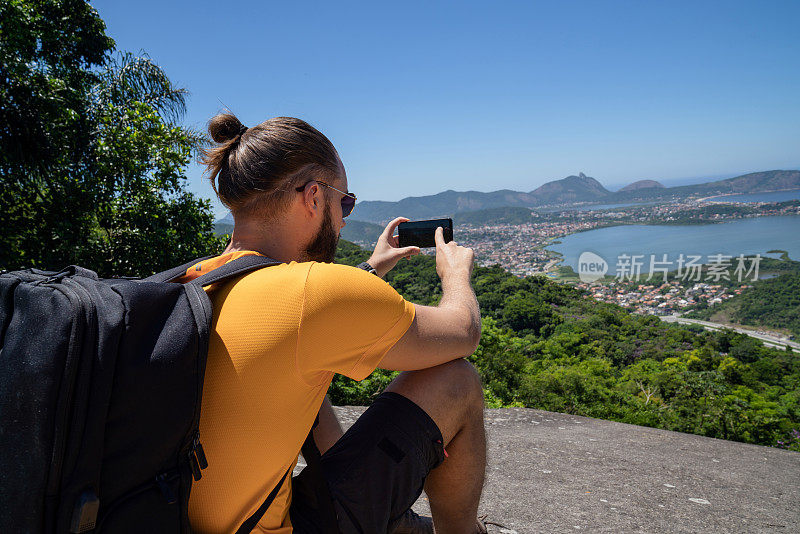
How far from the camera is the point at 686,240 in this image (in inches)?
2933

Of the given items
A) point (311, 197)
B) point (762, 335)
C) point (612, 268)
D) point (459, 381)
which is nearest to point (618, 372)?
point (459, 381)

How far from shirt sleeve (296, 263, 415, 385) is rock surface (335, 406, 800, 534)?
5.00 feet

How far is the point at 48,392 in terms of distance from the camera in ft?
2.61

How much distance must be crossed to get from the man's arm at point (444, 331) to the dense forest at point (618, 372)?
310cm

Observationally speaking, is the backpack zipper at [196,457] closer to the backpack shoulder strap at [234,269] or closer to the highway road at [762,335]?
the backpack shoulder strap at [234,269]

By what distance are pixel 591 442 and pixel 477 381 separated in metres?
3.00

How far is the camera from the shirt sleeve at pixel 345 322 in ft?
3.43

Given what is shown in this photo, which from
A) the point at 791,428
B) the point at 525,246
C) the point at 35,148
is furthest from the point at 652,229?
the point at 35,148

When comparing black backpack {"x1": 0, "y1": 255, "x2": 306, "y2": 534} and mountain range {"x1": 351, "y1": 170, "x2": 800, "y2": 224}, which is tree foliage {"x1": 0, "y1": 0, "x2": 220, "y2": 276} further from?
mountain range {"x1": 351, "y1": 170, "x2": 800, "y2": 224}

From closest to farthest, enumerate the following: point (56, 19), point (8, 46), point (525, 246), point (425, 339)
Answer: point (425, 339)
point (8, 46)
point (56, 19)
point (525, 246)

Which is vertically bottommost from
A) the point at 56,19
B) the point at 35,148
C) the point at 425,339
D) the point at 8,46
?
the point at 425,339

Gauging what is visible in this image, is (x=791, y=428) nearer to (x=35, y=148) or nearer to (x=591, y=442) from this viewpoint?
(x=591, y=442)

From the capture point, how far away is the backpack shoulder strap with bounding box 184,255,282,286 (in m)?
1.10

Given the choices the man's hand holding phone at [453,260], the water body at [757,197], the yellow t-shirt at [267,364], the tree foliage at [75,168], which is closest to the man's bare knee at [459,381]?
the man's hand holding phone at [453,260]
